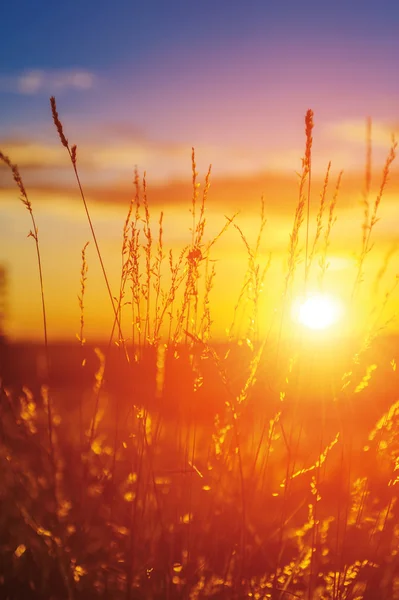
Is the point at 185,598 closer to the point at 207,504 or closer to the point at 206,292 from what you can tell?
the point at 207,504

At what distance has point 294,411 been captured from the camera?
8.34ft

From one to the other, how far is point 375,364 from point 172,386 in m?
0.82

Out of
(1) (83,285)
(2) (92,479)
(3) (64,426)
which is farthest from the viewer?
(3) (64,426)

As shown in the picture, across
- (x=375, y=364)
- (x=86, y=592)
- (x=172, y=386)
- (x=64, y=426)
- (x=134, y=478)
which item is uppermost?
(x=375, y=364)

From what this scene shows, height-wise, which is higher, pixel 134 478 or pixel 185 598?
pixel 134 478

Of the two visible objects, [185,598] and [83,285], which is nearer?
[185,598]

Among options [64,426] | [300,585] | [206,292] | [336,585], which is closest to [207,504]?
[300,585]

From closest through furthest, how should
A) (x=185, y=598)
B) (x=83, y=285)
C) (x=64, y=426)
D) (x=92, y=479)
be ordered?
(x=185, y=598), (x=83, y=285), (x=92, y=479), (x=64, y=426)

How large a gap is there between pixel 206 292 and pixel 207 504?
0.87 metres

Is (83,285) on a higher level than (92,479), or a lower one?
higher

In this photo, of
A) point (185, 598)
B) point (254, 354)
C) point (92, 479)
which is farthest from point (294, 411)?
point (92, 479)

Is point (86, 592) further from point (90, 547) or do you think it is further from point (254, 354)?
point (254, 354)

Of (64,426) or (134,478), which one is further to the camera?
(64,426)

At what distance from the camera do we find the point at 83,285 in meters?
2.79
